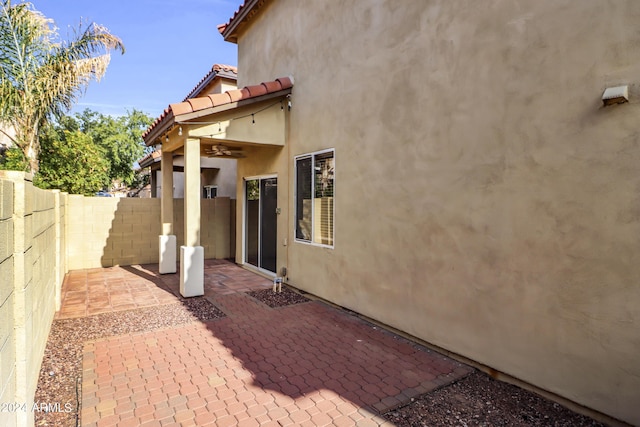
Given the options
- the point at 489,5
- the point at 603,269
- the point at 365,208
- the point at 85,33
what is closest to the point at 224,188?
the point at 85,33

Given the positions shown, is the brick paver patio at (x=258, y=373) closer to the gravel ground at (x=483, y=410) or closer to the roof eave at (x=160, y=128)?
the gravel ground at (x=483, y=410)

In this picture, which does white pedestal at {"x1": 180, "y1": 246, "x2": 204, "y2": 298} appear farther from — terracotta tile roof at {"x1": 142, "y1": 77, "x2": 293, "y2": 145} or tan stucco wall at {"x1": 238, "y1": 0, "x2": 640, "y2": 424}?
tan stucco wall at {"x1": 238, "y1": 0, "x2": 640, "y2": 424}

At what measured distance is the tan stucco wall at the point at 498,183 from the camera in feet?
11.1

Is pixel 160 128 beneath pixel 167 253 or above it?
above

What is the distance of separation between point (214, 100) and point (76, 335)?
16.5 ft

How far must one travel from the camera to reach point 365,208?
6.39 m

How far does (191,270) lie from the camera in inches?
306

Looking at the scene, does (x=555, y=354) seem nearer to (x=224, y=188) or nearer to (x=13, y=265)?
(x=13, y=265)

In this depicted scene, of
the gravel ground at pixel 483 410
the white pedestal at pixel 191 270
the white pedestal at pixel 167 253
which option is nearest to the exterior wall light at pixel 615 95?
the gravel ground at pixel 483 410

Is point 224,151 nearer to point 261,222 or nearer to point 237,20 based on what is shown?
point 261,222

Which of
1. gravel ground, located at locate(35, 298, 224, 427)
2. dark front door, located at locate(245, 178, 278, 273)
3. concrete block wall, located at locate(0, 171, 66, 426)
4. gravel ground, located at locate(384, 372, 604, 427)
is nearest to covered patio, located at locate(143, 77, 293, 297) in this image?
gravel ground, located at locate(35, 298, 224, 427)

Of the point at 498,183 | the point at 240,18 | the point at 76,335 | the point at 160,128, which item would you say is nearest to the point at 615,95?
the point at 498,183

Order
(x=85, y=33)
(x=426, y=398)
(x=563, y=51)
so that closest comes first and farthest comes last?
1. (x=563, y=51)
2. (x=426, y=398)
3. (x=85, y=33)

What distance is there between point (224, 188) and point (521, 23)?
13354 millimetres
